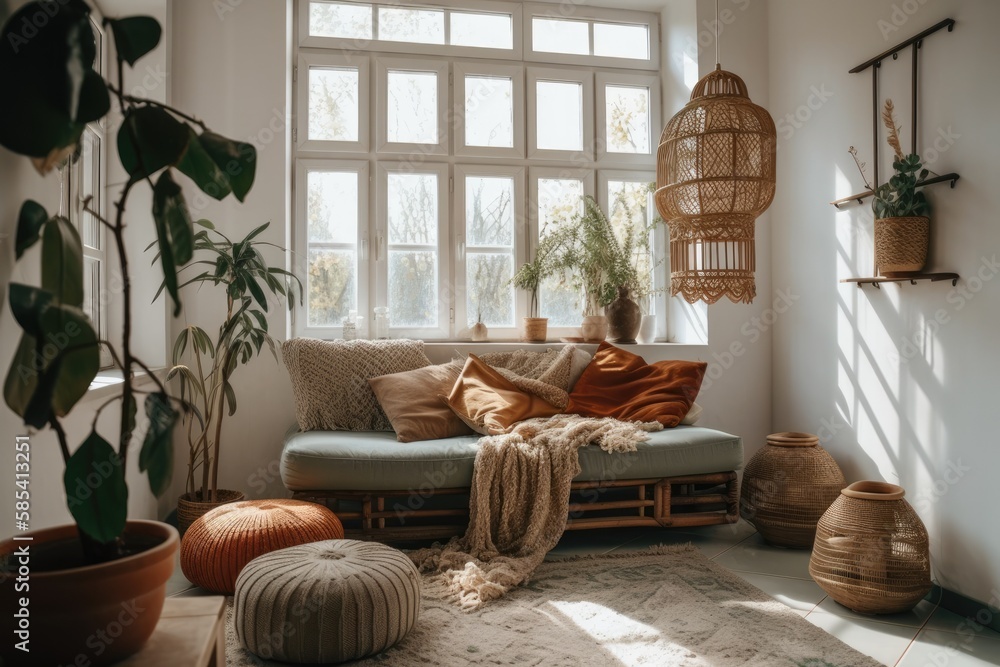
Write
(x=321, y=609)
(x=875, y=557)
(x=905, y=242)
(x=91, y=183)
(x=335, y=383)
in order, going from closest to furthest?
Result: (x=321, y=609) < (x=875, y=557) < (x=905, y=242) < (x=91, y=183) < (x=335, y=383)

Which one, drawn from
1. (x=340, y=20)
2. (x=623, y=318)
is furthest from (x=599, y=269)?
(x=340, y=20)

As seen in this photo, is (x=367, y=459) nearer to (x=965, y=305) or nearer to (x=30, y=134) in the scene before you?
(x=30, y=134)

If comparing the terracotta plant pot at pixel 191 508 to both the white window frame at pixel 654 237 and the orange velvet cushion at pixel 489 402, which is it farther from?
the white window frame at pixel 654 237

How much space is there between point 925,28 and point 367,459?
3019 millimetres

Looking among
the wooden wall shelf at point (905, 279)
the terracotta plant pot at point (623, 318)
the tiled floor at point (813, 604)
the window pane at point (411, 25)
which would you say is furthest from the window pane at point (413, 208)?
the wooden wall shelf at point (905, 279)

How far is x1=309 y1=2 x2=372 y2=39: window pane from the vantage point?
428 centimetres

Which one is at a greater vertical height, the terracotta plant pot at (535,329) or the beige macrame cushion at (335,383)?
the terracotta plant pot at (535,329)

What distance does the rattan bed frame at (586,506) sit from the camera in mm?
3100

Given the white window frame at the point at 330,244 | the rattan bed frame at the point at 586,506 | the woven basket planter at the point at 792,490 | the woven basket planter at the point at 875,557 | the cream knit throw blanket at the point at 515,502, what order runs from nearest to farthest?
the woven basket planter at the point at 875,557, the cream knit throw blanket at the point at 515,502, the rattan bed frame at the point at 586,506, the woven basket planter at the point at 792,490, the white window frame at the point at 330,244

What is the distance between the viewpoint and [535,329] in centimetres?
427

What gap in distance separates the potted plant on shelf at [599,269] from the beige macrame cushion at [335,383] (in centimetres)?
133

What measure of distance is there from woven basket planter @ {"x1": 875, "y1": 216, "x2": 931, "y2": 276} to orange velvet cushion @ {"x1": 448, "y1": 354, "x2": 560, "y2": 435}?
172 centimetres

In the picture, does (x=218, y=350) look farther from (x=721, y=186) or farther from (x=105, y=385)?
(x=721, y=186)

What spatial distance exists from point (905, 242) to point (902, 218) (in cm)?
10
